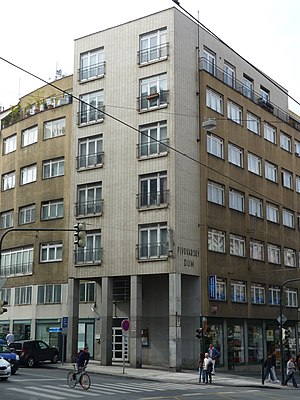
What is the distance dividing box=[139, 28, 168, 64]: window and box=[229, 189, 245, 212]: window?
10.9 meters

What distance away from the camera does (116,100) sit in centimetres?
4353

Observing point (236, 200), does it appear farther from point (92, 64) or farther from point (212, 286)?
point (92, 64)

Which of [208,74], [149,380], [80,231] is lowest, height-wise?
[149,380]

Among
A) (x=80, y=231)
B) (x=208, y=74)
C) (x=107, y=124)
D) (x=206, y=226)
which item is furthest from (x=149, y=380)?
(x=208, y=74)

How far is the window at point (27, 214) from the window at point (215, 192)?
14.2 meters

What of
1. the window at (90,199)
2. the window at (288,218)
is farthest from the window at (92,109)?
the window at (288,218)

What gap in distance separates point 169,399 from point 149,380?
10.5 metres

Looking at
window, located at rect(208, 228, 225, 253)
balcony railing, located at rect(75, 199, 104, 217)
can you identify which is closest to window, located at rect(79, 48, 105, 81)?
balcony railing, located at rect(75, 199, 104, 217)

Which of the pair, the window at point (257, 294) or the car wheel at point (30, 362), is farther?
the window at point (257, 294)

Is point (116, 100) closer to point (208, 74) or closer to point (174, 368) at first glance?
point (208, 74)

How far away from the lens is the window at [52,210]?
152 ft

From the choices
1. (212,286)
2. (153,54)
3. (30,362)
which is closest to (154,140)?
(153,54)

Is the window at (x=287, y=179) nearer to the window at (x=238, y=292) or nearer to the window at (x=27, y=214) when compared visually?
the window at (x=238, y=292)

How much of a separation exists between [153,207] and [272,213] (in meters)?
13.9
